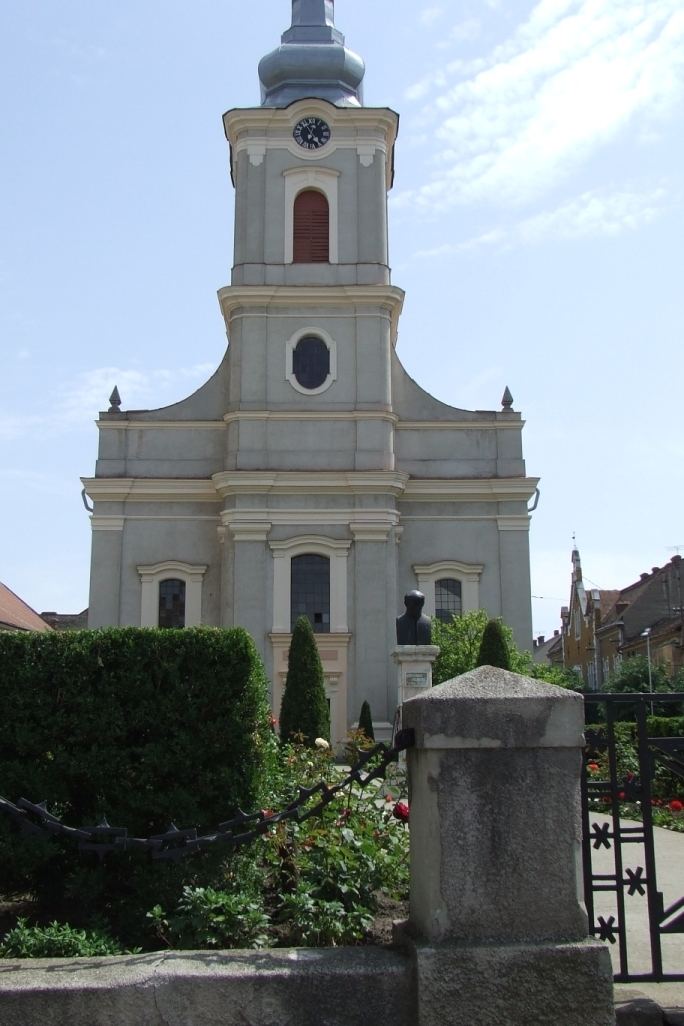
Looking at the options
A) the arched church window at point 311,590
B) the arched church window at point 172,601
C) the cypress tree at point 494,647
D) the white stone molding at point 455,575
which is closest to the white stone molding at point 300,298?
the arched church window at point 311,590

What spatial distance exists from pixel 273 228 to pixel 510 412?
30.6ft

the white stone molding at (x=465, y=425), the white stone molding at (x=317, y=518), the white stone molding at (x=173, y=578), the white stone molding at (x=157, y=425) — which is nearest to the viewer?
the white stone molding at (x=317, y=518)

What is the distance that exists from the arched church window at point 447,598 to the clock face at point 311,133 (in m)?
14.3

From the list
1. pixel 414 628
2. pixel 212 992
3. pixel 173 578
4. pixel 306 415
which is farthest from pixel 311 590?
pixel 212 992

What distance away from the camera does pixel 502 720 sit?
407 centimetres

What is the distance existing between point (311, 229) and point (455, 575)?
1172 cm

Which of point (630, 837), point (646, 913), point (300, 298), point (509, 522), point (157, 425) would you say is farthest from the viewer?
point (157, 425)

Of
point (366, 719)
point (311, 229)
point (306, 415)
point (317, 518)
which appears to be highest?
point (311, 229)

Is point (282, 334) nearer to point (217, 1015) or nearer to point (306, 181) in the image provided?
point (306, 181)

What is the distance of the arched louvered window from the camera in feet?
103

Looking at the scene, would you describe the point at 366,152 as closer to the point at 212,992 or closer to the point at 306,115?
the point at 306,115

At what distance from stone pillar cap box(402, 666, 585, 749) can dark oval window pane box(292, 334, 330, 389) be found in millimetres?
26560

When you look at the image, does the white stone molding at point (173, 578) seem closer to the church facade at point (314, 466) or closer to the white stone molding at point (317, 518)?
the church facade at point (314, 466)

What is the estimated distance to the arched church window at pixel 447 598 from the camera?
29.7 meters
